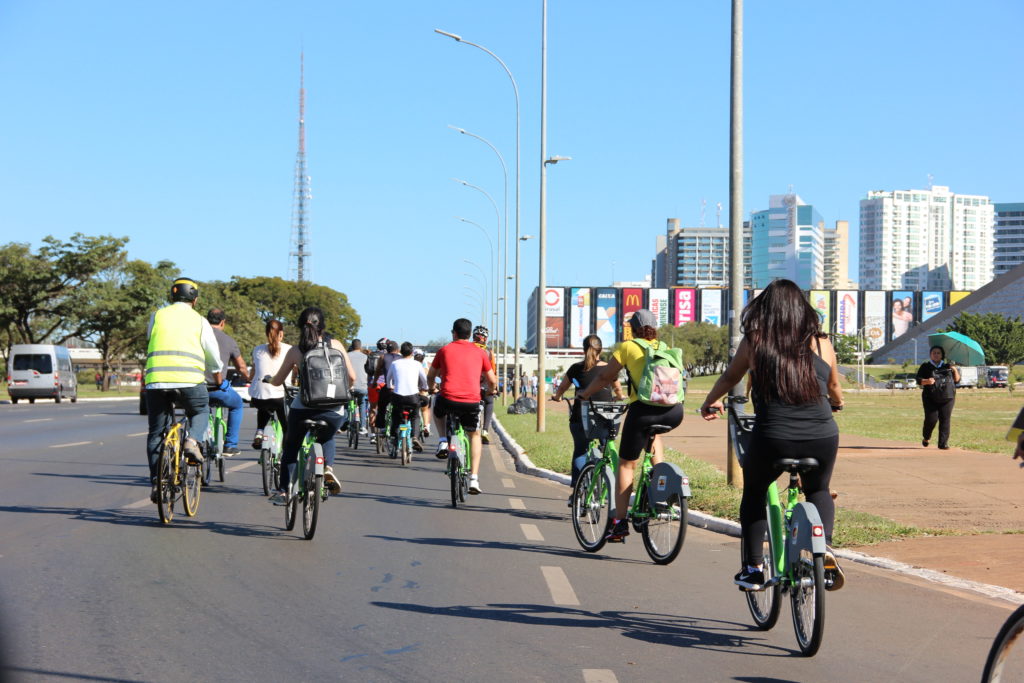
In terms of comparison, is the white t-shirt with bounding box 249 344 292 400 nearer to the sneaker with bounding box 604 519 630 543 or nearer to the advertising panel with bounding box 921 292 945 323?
the sneaker with bounding box 604 519 630 543

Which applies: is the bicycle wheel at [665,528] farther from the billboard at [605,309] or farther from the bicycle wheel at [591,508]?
the billboard at [605,309]

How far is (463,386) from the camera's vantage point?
11398 mm

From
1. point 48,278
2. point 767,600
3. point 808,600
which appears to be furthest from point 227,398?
point 48,278

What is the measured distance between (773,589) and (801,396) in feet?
3.22

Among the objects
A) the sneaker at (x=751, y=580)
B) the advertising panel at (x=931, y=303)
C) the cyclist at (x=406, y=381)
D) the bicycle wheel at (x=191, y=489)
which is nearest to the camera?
the sneaker at (x=751, y=580)

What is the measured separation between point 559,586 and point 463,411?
14.1ft

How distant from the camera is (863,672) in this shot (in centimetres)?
531

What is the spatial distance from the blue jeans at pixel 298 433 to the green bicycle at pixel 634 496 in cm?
190

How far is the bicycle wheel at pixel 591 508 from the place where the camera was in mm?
8586

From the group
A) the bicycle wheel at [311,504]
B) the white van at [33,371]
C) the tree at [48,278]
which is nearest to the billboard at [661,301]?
the tree at [48,278]

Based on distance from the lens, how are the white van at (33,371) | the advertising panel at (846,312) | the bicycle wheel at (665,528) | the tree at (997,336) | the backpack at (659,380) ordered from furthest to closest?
the advertising panel at (846,312) → the tree at (997,336) → the white van at (33,371) → the backpack at (659,380) → the bicycle wheel at (665,528)

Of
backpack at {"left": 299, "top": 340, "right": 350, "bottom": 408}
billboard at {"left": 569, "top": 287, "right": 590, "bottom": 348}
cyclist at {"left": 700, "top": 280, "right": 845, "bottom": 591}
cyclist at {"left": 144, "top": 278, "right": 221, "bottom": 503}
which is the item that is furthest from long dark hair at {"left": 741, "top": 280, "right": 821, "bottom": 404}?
billboard at {"left": 569, "top": 287, "right": 590, "bottom": 348}

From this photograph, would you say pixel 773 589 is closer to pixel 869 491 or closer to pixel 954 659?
pixel 954 659

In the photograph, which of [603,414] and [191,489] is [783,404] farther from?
[191,489]
